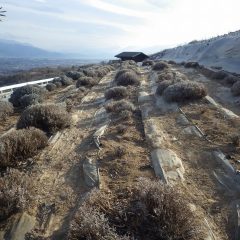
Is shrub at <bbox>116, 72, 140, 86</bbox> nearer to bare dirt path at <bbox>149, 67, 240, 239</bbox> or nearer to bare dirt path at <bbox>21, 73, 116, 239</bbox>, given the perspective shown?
bare dirt path at <bbox>149, 67, 240, 239</bbox>

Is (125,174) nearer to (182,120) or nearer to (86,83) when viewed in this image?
(182,120)

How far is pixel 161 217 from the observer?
20.4 feet

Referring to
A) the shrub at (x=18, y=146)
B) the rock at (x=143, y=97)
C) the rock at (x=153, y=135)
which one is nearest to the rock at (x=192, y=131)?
the rock at (x=153, y=135)

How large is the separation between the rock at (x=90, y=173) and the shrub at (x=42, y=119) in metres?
3.40

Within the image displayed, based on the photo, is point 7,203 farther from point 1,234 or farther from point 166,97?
point 166,97

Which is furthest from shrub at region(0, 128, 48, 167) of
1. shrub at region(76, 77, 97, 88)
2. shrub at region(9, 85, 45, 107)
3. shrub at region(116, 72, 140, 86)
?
shrub at region(76, 77, 97, 88)

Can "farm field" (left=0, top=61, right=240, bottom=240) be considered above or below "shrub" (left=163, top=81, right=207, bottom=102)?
above

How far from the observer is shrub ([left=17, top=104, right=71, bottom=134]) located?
42.8 ft

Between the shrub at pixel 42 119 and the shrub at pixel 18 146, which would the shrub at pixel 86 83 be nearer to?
the shrub at pixel 42 119

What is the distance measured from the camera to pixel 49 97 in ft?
81.8

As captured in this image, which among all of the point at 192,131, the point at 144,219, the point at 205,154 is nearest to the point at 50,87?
the point at 192,131

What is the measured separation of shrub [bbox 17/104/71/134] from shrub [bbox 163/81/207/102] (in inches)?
252

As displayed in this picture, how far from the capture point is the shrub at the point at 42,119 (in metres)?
13.0

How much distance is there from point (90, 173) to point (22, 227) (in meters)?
2.72
